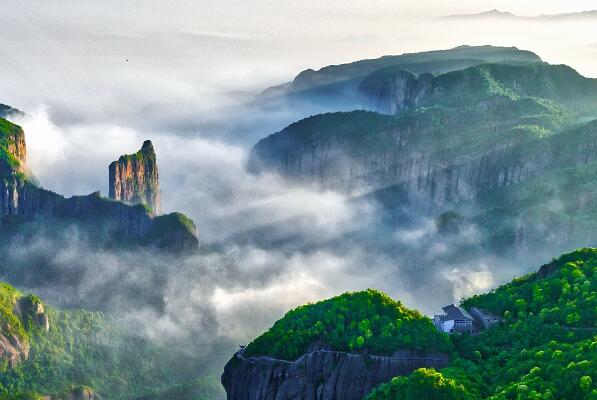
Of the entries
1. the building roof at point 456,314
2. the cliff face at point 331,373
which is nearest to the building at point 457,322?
the building roof at point 456,314

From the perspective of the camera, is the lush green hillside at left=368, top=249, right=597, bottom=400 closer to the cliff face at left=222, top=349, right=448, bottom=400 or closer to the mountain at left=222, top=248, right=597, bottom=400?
the mountain at left=222, top=248, right=597, bottom=400

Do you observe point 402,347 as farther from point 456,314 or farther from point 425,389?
point 456,314

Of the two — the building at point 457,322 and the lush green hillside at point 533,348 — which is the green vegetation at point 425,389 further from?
the building at point 457,322

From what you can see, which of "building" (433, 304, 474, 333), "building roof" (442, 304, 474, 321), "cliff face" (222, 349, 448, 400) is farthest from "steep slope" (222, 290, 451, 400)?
"building roof" (442, 304, 474, 321)

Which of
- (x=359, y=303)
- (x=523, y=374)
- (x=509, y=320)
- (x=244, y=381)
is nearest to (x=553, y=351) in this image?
(x=523, y=374)

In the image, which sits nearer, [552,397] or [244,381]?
[552,397]

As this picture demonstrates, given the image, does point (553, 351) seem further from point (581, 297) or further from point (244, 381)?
point (244, 381)

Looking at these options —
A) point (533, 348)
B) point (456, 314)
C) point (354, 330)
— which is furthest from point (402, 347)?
point (456, 314)
